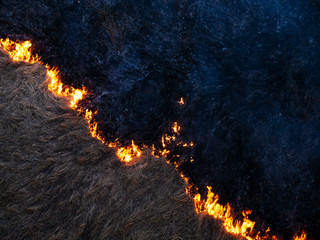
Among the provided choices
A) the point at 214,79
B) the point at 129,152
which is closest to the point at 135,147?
the point at 129,152

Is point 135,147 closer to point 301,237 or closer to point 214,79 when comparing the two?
point 214,79

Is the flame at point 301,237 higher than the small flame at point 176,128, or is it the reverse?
the small flame at point 176,128

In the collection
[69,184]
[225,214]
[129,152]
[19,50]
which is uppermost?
[19,50]

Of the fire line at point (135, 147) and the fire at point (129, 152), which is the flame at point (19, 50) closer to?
the fire line at point (135, 147)

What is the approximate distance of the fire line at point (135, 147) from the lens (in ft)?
6.06

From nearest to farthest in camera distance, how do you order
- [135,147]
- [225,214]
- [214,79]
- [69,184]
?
[69,184]
[225,214]
[135,147]
[214,79]

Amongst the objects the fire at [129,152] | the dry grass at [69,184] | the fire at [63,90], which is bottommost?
the dry grass at [69,184]

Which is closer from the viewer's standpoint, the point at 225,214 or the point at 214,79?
the point at 225,214

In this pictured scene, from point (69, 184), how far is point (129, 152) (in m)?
0.52

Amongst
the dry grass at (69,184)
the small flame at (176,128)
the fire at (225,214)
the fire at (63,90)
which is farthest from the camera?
the small flame at (176,128)

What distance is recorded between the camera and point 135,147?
200 centimetres

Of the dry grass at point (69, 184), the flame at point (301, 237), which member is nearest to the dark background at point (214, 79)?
the flame at point (301, 237)

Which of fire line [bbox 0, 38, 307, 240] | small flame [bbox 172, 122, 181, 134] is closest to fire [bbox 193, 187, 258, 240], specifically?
fire line [bbox 0, 38, 307, 240]

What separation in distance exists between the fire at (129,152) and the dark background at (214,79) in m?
0.10
